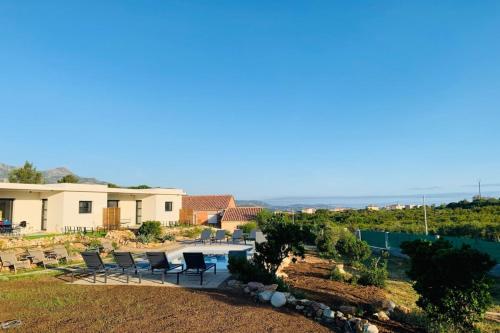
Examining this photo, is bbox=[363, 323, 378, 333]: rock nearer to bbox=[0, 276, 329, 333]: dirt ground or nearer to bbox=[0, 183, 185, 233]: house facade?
bbox=[0, 276, 329, 333]: dirt ground

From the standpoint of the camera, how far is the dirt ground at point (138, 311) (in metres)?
5.67

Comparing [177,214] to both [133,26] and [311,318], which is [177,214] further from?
[311,318]

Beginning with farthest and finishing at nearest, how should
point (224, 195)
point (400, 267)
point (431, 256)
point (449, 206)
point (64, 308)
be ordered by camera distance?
point (224, 195) < point (449, 206) < point (400, 267) < point (64, 308) < point (431, 256)

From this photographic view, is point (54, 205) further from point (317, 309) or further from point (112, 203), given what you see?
point (317, 309)

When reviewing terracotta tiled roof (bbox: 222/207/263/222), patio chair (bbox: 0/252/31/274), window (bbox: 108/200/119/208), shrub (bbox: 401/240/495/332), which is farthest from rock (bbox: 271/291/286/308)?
terracotta tiled roof (bbox: 222/207/263/222)

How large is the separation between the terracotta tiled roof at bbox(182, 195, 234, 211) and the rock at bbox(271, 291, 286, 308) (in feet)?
132

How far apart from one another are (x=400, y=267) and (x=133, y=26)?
1539cm

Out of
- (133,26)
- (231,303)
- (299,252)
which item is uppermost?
(133,26)

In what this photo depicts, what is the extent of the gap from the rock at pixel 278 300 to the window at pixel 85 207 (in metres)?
19.6

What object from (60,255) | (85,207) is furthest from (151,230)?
(60,255)

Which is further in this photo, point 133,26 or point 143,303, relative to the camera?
point 133,26

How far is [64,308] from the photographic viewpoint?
676 centimetres

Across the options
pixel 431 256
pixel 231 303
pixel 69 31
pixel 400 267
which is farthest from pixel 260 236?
pixel 69 31

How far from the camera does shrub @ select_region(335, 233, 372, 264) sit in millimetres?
14617
